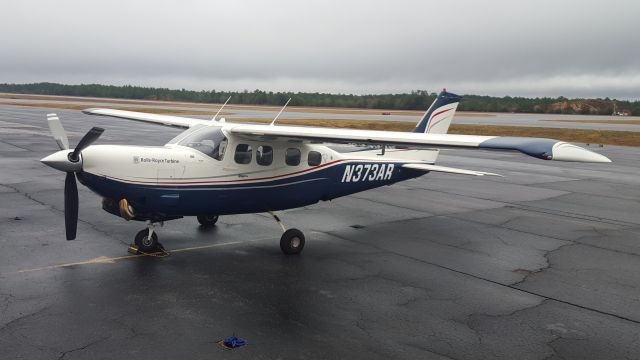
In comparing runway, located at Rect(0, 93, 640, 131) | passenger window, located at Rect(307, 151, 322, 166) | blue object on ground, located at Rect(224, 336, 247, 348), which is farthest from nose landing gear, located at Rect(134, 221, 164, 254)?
runway, located at Rect(0, 93, 640, 131)

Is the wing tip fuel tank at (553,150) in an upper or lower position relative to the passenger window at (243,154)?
upper

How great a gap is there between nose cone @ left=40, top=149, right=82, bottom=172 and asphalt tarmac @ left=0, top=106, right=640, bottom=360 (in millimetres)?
1735

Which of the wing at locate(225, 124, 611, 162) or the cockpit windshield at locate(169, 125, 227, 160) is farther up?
the wing at locate(225, 124, 611, 162)

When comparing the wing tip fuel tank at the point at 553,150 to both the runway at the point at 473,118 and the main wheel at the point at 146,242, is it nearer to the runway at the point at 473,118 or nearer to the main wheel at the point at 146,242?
the main wheel at the point at 146,242

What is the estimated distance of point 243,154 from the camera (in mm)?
9977

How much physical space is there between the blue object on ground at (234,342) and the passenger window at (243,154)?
430 cm

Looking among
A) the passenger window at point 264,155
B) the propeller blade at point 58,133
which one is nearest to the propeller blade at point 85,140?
the propeller blade at point 58,133

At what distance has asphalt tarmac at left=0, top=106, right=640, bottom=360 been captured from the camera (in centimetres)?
634

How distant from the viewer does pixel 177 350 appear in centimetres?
600

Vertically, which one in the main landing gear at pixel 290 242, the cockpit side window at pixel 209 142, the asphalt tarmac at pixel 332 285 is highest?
the cockpit side window at pixel 209 142

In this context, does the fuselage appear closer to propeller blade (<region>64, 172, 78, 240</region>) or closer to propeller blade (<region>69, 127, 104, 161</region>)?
propeller blade (<region>69, 127, 104, 161</region>)

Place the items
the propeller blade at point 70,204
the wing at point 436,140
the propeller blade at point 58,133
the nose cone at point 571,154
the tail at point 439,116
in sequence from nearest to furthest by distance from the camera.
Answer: the nose cone at point 571,154 → the wing at point 436,140 → the propeller blade at point 70,204 → the propeller blade at point 58,133 → the tail at point 439,116

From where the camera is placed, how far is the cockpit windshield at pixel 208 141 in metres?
9.69

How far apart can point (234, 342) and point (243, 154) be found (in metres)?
4.51
